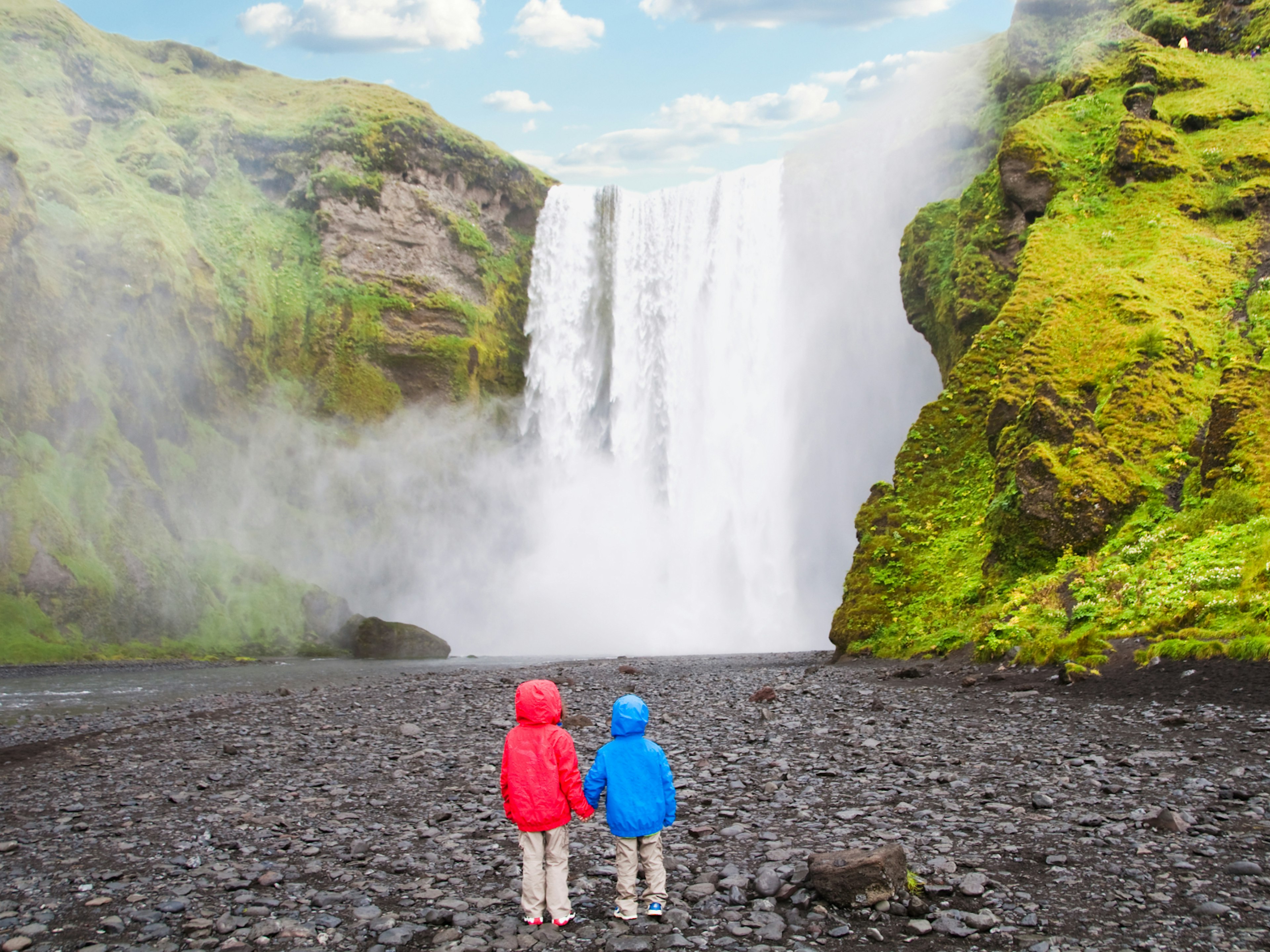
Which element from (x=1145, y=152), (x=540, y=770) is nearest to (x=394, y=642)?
(x=1145, y=152)

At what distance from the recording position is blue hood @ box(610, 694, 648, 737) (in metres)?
5.75

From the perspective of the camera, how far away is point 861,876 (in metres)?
5.61

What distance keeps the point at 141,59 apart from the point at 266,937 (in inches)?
2470

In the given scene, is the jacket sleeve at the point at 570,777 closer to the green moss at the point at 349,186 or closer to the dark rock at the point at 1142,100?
the dark rock at the point at 1142,100

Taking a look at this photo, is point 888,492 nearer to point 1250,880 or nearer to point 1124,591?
point 1124,591

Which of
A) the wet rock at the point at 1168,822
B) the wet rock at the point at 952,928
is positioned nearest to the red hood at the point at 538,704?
the wet rock at the point at 952,928

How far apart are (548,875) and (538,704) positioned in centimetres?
108

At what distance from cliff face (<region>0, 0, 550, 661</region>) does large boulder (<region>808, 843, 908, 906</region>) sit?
32.2 m

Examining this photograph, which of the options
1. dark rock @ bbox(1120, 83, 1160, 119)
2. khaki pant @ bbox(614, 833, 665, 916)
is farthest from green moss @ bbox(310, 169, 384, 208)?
khaki pant @ bbox(614, 833, 665, 916)

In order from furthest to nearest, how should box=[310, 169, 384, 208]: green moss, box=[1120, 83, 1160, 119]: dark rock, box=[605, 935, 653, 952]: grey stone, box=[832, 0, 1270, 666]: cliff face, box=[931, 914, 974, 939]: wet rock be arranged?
box=[310, 169, 384, 208]: green moss
box=[1120, 83, 1160, 119]: dark rock
box=[832, 0, 1270, 666]: cliff face
box=[605, 935, 653, 952]: grey stone
box=[931, 914, 974, 939]: wet rock

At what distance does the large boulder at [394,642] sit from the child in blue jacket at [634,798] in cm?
3241

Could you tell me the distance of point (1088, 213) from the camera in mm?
24531

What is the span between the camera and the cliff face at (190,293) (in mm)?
34500

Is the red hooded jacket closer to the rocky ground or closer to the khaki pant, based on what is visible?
the khaki pant
